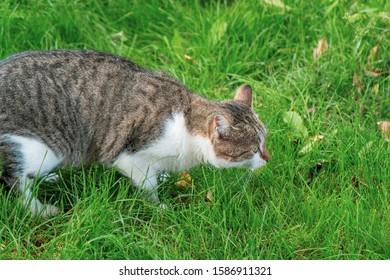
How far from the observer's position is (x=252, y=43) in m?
5.26

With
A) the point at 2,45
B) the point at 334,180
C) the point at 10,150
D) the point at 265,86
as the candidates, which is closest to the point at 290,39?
the point at 265,86

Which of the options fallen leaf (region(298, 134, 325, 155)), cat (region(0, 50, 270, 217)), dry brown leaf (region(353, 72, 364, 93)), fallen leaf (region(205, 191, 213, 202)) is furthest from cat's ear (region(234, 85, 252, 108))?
dry brown leaf (region(353, 72, 364, 93))

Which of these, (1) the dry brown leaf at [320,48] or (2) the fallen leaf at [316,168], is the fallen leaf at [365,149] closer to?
(2) the fallen leaf at [316,168]

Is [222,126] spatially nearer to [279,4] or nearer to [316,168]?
[316,168]

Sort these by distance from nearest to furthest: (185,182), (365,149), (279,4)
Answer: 1. (185,182)
2. (365,149)
3. (279,4)

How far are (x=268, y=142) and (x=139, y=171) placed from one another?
89cm

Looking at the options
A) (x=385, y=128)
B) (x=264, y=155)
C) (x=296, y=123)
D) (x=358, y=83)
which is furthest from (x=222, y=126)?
(x=358, y=83)

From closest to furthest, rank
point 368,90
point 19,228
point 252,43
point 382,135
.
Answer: point 19,228 < point 382,135 < point 368,90 < point 252,43

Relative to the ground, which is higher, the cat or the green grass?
the cat

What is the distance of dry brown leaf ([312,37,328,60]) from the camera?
5066 mm

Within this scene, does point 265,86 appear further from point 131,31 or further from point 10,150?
point 10,150

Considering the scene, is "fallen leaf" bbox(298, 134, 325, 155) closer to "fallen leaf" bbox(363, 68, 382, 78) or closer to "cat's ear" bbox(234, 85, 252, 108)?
"cat's ear" bbox(234, 85, 252, 108)

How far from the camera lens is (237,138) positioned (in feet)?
12.7

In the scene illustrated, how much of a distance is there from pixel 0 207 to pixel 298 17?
9.12ft
